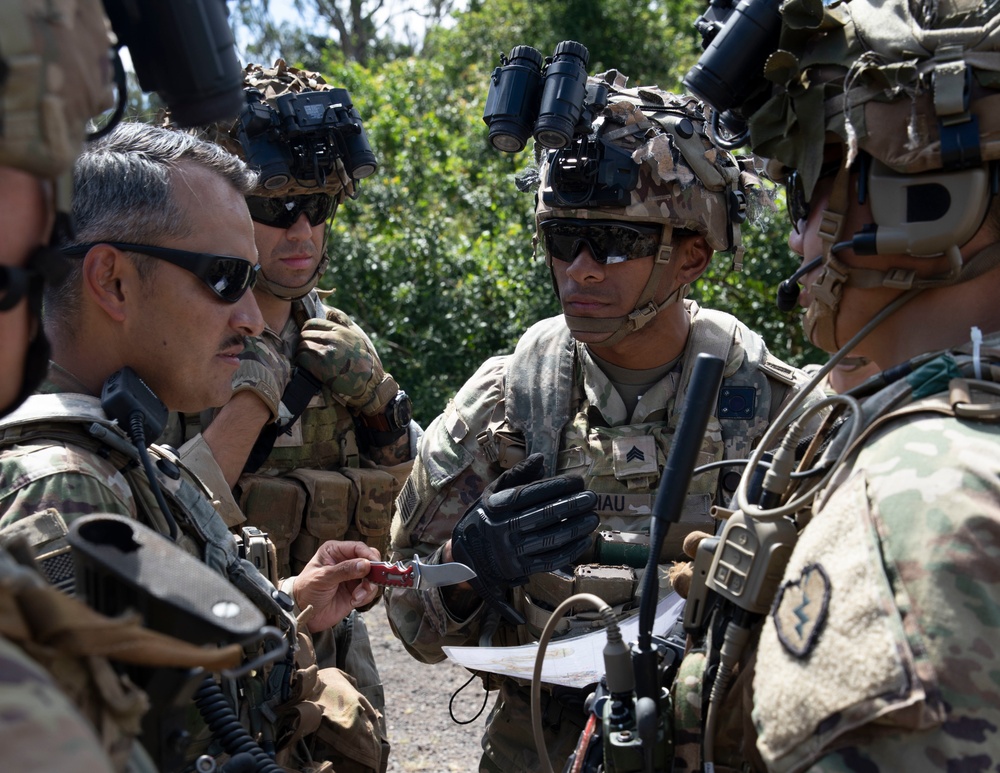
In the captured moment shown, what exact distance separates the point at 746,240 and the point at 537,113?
15.1ft

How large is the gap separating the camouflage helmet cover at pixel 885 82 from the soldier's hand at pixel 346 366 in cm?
255

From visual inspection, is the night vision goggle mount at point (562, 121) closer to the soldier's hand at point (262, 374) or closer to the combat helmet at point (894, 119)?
the combat helmet at point (894, 119)

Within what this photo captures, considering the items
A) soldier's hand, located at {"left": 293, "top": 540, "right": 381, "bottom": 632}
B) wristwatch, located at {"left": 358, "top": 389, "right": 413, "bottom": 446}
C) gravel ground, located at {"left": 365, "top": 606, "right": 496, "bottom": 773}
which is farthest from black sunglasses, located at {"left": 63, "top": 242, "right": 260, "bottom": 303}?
gravel ground, located at {"left": 365, "top": 606, "right": 496, "bottom": 773}

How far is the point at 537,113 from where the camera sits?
3334 mm

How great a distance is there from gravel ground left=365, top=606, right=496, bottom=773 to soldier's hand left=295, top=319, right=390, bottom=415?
2120 millimetres

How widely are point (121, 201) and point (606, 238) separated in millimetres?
1695

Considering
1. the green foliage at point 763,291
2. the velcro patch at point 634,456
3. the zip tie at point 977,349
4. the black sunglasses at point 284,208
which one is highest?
the zip tie at point 977,349

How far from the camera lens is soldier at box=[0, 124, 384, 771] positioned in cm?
216

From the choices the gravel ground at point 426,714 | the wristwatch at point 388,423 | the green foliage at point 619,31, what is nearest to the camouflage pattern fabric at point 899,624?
the wristwatch at point 388,423

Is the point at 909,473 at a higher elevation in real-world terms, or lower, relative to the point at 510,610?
higher

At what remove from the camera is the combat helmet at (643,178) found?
3.45 meters

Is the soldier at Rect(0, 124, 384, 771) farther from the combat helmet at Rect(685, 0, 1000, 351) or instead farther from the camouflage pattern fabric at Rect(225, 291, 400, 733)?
the combat helmet at Rect(685, 0, 1000, 351)

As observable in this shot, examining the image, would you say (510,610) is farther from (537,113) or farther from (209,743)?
(537,113)

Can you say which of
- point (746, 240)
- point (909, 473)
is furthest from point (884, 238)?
point (746, 240)
